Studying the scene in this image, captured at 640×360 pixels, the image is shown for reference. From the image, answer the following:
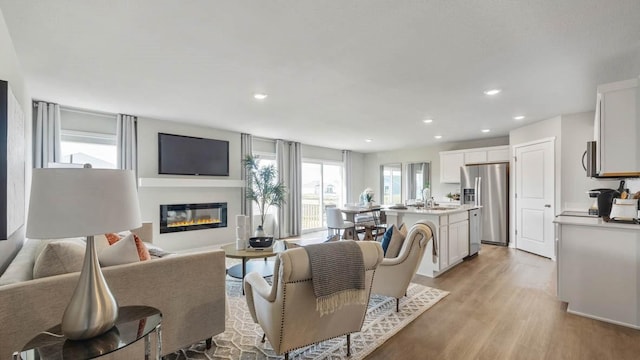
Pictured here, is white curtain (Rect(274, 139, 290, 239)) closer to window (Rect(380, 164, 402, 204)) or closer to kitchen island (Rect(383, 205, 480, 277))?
kitchen island (Rect(383, 205, 480, 277))

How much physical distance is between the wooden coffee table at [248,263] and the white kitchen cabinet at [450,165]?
513 cm

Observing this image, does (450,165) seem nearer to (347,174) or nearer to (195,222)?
(347,174)

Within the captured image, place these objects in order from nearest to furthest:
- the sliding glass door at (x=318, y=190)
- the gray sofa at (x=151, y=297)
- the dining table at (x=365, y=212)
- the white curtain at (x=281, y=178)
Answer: the gray sofa at (x=151, y=297), the dining table at (x=365, y=212), the white curtain at (x=281, y=178), the sliding glass door at (x=318, y=190)

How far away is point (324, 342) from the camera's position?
2250 mm

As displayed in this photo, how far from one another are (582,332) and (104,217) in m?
3.53

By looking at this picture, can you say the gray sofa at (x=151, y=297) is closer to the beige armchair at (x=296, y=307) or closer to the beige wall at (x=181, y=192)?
the beige armchair at (x=296, y=307)

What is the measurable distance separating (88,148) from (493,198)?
7366mm

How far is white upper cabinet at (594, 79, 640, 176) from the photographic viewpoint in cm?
254

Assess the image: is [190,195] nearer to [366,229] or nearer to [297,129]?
[297,129]

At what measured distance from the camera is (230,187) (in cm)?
593

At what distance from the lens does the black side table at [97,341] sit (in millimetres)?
1129

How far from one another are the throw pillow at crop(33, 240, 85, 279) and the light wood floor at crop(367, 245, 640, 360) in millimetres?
1972

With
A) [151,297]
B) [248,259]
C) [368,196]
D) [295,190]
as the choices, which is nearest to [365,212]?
[368,196]

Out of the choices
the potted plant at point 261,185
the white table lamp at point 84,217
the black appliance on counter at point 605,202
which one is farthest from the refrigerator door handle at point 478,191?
the white table lamp at point 84,217
